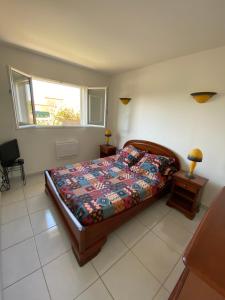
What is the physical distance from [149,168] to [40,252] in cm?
192

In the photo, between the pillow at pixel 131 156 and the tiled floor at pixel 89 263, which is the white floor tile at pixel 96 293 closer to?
the tiled floor at pixel 89 263

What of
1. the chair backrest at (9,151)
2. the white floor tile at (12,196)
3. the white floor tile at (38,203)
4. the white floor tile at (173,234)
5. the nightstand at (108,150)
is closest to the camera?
the white floor tile at (173,234)

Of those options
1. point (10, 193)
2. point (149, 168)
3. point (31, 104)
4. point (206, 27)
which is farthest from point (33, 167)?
point (206, 27)

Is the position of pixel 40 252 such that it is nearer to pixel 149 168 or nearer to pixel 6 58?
pixel 149 168

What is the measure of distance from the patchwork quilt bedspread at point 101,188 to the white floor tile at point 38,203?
18.6 inches

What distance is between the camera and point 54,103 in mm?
3318

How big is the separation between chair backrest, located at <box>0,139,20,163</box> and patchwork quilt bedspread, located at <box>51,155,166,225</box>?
98 cm

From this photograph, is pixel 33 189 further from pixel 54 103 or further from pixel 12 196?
pixel 54 103

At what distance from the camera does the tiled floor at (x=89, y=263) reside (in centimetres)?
121

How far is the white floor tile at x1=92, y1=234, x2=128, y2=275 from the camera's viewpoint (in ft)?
4.62

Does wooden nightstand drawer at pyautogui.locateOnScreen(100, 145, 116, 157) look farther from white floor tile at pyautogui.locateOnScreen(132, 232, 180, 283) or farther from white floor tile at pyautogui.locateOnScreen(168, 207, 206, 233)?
white floor tile at pyautogui.locateOnScreen(132, 232, 180, 283)

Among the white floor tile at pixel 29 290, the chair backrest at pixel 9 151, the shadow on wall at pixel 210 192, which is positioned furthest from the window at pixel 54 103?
the shadow on wall at pixel 210 192

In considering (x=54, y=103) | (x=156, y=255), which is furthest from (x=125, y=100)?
(x=156, y=255)

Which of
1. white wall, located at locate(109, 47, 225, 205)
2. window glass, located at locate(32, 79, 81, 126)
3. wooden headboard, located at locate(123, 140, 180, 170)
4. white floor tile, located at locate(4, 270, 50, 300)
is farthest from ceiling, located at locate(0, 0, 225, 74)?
white floor tile, located at locate(4, 270, 50, 300)
